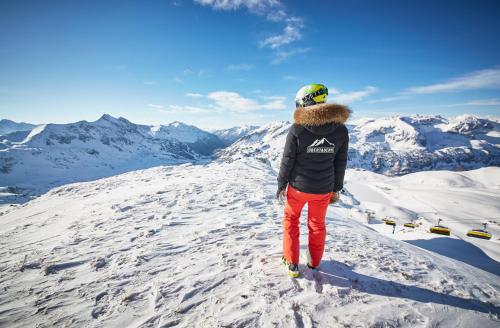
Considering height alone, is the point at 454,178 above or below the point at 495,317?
below

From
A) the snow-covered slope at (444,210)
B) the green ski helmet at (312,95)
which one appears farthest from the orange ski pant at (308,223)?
the snow-covered slope at (444,210)

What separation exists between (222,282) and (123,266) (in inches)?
91.0

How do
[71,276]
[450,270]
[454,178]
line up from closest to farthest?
[71,276]
[450,270]
[454,178]

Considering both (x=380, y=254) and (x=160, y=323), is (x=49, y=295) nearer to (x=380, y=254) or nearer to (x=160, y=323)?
(x=160, y=323)

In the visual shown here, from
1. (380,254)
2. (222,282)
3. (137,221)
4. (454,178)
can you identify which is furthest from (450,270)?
(454,178)

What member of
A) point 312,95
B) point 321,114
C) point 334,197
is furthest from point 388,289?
point 312,95

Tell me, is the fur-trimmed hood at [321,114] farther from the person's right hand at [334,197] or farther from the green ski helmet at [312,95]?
the person's right hand at [334,197]

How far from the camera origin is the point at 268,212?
915 centimetres

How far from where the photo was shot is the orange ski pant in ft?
15.1

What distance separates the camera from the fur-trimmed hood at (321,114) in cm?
416

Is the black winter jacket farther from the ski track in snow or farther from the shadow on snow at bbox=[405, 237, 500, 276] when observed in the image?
the shadow on snow at bbox=[405, 237, 500, 276]

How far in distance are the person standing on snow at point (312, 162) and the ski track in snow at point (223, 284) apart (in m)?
0.72

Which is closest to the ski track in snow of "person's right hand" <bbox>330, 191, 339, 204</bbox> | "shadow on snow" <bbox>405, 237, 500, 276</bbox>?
"person's right hand" <bbox>330, 191, 339, 204</bbox>

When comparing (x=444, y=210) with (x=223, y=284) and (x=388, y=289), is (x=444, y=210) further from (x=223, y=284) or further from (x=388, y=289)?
(x=223, y=284)
